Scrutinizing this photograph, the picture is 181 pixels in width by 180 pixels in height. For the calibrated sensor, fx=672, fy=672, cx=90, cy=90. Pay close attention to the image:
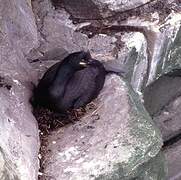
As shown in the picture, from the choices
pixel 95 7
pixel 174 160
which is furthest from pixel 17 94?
pixel 174 160

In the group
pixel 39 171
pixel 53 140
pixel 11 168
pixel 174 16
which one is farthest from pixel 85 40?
pixel 11 168

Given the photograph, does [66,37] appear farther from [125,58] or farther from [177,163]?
[177,163]

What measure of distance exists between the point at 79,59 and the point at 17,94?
1.07 feet

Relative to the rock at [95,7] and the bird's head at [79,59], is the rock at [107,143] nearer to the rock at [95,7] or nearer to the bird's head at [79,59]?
the bird's head at [79,59]

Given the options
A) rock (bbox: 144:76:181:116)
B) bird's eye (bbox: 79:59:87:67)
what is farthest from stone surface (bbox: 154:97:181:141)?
bird's eye (bbox: 79:59:87:67)

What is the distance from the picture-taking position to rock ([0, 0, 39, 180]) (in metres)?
2.42

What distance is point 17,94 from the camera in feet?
9.25

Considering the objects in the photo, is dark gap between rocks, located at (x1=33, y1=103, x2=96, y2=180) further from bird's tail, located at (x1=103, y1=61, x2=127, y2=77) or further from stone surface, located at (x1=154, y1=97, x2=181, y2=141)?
stone surface, located at (x1=154, y1=97, x2=181, y2=141)

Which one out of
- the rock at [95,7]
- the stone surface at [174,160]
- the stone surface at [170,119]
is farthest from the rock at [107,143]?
the stone surface at [174,160]

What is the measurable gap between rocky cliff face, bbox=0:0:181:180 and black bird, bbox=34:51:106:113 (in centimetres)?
6

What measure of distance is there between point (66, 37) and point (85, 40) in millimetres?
95

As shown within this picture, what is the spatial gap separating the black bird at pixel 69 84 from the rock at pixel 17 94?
0.09 meters

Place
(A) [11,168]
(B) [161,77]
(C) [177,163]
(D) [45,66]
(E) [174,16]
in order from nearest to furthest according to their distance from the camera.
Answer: (A) [11,168] → (D) [45,66] → (E) [174,16] → (B) [161,77] → (C) [177,163]

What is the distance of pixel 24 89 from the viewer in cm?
291
